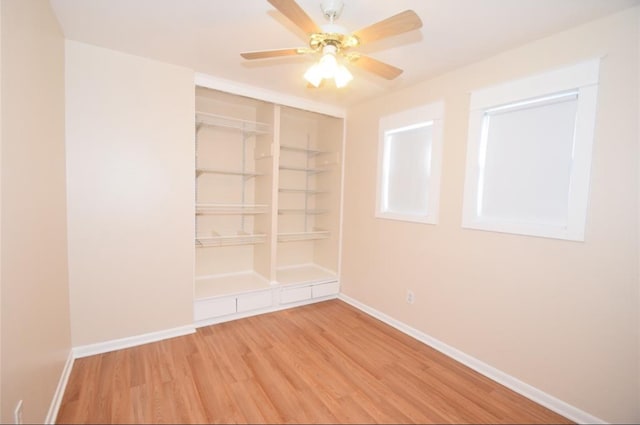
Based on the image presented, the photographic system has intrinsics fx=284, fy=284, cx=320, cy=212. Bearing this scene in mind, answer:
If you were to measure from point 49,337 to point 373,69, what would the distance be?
2615 mm

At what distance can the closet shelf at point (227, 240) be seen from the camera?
3066 millimetres

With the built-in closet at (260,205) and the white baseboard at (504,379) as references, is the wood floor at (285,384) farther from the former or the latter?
the built-in closet at (260,205)

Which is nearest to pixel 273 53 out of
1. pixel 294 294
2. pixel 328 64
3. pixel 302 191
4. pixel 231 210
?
pixel 328 64

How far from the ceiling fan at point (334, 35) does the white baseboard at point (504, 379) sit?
7.66 feet

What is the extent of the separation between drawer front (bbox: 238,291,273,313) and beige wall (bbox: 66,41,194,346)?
1.72ft

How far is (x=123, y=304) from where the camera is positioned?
2.47 m

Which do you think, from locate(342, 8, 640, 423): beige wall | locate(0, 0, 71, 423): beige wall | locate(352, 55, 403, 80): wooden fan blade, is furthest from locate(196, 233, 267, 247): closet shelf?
locate(352, 55, 403, 80): wooden fan blade

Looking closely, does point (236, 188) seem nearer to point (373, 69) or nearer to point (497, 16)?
point (373, 69)

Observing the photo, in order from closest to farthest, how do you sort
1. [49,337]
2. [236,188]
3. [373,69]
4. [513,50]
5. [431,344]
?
[49,337] < [373,69] < [513,50] < [431,344] < [236,188]

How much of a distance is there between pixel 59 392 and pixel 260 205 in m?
2.24

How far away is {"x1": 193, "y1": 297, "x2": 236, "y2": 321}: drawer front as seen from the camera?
9.41 feet

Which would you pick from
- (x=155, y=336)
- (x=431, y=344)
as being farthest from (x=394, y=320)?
(x=155, y=336)

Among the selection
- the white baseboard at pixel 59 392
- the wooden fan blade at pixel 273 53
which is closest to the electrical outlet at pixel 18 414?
the white baseboard at pixel 59 392

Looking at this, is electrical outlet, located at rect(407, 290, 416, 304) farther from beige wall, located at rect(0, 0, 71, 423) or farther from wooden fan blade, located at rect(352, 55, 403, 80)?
beige wall, located at rect(0, 0, 71, 423)
